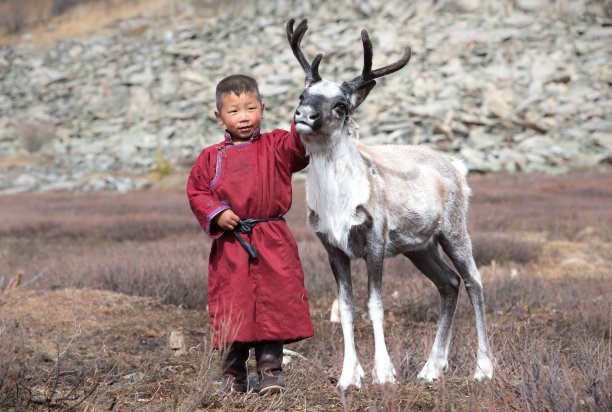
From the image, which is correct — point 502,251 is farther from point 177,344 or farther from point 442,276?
point 177,344

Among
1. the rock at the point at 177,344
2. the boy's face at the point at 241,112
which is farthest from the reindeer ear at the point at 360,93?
the rock at the point at 177,344

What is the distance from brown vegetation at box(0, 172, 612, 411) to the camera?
9.29ft

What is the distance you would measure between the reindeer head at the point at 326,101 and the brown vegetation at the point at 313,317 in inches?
46.4

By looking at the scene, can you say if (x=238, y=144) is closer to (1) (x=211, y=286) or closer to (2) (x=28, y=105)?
(1) (x=211, y=286)

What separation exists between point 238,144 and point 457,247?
1702 millimetres

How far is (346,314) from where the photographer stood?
3.47m

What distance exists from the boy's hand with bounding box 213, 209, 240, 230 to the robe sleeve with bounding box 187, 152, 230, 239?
24 millimetres

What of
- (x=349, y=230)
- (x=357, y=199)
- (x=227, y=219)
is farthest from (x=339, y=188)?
(x=227, y=219)

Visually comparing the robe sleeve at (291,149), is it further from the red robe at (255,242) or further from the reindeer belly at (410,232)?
the reindeer belly at (410,232)

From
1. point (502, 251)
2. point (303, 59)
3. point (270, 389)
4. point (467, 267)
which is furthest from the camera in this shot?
point (502, 251)

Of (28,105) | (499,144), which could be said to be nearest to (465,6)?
(499,144)

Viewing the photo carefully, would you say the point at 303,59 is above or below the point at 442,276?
above

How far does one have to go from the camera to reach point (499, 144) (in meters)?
27.2

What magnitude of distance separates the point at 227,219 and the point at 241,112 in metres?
0.59
